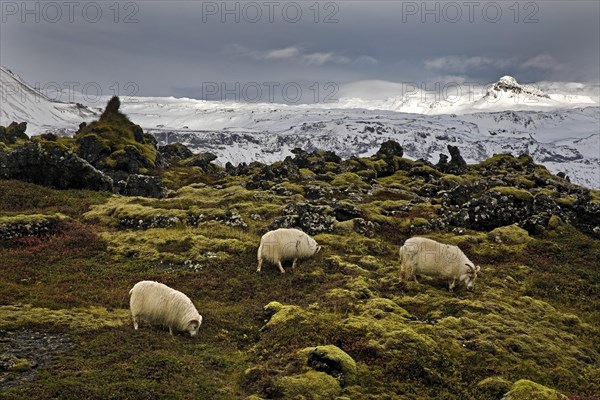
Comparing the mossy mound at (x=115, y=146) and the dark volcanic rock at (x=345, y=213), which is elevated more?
the mossy mound at (x=115, y=146)

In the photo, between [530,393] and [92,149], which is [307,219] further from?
[92,149]

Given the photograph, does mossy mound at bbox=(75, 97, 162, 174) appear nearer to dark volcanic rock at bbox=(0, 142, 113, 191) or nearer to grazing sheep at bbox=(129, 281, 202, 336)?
dark volcanic rock at bbox=(0, 142, 113, 191)

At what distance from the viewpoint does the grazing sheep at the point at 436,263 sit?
22.1m

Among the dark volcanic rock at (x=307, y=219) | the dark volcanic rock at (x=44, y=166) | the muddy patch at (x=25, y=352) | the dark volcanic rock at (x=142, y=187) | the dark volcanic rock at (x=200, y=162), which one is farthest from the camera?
the dark volcanic rock at (x=200, y=162)

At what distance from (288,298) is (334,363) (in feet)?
23.4

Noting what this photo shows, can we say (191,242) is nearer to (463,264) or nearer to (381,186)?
(463,264)

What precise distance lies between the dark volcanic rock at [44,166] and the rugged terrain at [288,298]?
0.14 metres

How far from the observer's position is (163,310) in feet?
56.8

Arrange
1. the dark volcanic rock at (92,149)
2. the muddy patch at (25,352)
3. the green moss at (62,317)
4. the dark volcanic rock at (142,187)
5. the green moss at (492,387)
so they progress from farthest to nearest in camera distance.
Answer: the dark volcanic rock at (92,149)
the dark volcanic rock at (142,187)
the green moss at (62,317)
the green moss at (492,387)
the muddy patch at (25,352)

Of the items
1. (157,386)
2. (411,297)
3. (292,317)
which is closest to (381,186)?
(411,297)

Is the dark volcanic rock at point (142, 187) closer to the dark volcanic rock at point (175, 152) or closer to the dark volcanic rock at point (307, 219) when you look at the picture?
the dark volcanic rock at point (307, 219)

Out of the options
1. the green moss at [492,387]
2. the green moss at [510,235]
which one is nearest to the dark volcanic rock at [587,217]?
the green moss at [510,235]

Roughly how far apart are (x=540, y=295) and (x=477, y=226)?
12700mm

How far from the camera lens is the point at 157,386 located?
1195cm
